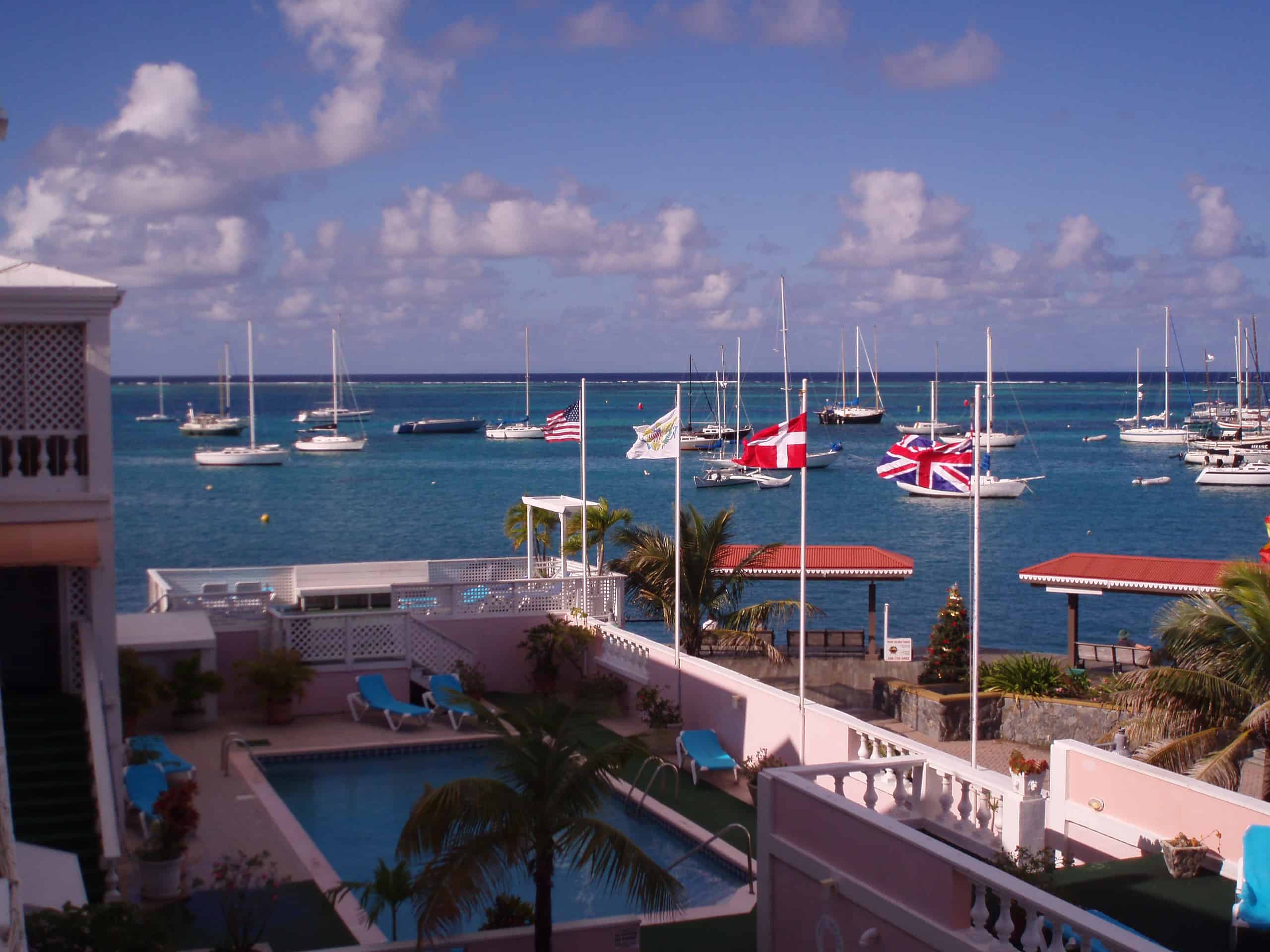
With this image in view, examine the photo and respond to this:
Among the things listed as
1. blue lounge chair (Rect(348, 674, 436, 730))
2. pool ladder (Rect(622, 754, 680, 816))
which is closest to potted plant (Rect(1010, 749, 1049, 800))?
pool ladder (Rect(622, 754, 680, 816))

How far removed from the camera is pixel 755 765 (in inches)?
670

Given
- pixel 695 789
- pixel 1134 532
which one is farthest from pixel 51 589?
pixel 1134 532

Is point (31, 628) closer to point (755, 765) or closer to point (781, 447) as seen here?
point (755, 765)

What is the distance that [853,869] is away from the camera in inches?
385

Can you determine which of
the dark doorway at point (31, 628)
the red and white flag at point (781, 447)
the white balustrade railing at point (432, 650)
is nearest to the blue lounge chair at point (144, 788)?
the dark doorway at point (31, 628)

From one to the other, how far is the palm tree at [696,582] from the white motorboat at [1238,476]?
6847 centimetres

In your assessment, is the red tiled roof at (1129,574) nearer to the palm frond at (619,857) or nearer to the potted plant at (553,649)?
the potted plant at (553,649)

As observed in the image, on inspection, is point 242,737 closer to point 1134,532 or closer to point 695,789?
point 695,789

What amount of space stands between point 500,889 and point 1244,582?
8.49m

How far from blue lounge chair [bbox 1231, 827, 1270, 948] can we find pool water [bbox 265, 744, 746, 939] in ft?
16.5

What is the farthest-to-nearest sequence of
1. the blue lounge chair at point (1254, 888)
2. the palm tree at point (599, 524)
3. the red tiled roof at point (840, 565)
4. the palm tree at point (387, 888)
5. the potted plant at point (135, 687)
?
1. the red tiled roof at point (840, 565)
2. the palm tree at point (599, 524)
3. the potted plant at point (135, 687)
4. the palm tree at point (387, 888)
5. the blue lounge chair at point (1254, 888)

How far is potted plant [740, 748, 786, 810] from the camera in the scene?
16156 millimetres

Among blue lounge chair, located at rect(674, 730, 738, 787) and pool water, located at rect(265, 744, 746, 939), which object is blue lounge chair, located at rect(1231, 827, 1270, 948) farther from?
blue lounge chair, located at rect(674, 730, 738, 787)

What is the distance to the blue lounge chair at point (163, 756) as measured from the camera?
1611 cm
